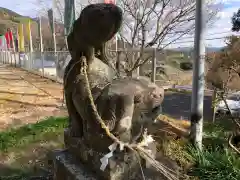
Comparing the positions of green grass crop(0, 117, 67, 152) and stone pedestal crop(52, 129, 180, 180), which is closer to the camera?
stone pedestal crop(52, 129, 180, 180)

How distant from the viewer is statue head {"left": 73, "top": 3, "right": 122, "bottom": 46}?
4.74ft

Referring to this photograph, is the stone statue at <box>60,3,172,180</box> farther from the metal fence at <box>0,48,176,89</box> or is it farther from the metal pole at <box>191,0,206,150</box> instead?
the metal fence at <box>0,48,176,89</box>

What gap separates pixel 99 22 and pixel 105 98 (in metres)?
0.43

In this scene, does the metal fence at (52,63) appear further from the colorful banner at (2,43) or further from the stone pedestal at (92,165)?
the colorful banner at (2,43)

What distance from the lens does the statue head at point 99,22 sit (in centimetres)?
144

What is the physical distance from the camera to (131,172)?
1.56m

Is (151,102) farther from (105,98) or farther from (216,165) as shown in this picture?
(216,165)

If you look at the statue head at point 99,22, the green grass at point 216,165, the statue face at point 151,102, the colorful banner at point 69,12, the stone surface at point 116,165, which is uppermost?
the colorful banner at point 69,12

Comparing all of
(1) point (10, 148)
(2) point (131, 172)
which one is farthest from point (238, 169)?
(1) point (10, 148)

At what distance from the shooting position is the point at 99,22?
146cm

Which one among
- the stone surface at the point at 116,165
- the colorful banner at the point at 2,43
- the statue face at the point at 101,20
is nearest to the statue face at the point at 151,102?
the stone surface at the point at 116,165

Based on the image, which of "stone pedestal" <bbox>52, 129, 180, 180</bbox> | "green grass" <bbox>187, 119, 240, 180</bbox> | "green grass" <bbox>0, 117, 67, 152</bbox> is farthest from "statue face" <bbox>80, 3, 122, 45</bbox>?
"green grass" <bbox>0, 117, 67, 152</bbox>

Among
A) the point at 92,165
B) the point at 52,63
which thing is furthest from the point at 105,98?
the point at 52,63

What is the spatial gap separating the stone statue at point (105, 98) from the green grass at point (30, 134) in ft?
9.46
